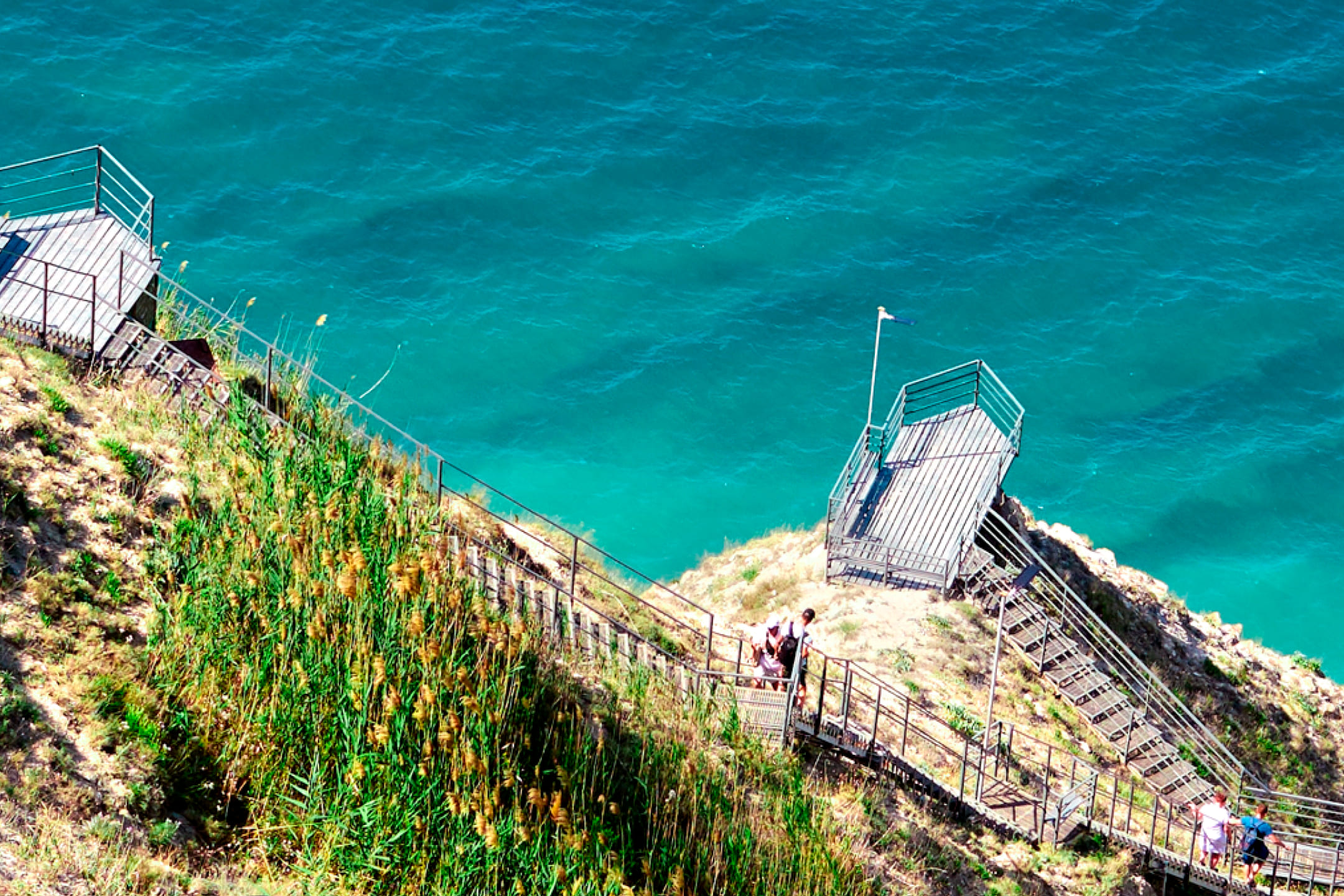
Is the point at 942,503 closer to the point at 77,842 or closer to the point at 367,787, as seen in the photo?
the point at 367,787

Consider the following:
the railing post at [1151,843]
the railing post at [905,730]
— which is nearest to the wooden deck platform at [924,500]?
the railing post at [905,730]

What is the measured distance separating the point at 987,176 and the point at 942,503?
2576 cm

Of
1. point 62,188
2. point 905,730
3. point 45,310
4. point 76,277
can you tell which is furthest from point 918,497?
point 62,188

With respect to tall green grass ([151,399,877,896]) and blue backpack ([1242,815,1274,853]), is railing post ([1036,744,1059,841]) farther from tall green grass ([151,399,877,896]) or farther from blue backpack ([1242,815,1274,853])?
tall green grass ([151,399,877,896])

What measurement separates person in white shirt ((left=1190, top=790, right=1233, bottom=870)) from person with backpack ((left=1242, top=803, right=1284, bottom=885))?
31cm

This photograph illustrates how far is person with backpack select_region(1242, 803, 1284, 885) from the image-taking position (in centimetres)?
2575

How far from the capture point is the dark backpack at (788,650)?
73.5 ft

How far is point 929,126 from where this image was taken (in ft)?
180

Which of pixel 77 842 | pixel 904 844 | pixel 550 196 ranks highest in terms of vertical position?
pixel 550 196

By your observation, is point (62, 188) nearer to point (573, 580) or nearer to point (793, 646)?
point (573, 580)

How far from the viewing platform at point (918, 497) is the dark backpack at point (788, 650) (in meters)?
6.93

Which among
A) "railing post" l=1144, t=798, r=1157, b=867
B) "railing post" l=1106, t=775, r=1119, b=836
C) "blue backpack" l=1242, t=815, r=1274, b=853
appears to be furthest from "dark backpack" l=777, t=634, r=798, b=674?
"blue backpack" l=1242, t=815, r=1274, b=853

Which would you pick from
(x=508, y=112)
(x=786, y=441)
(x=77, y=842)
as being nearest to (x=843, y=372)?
(x=786, y=441)

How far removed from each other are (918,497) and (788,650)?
9018 millimetres
